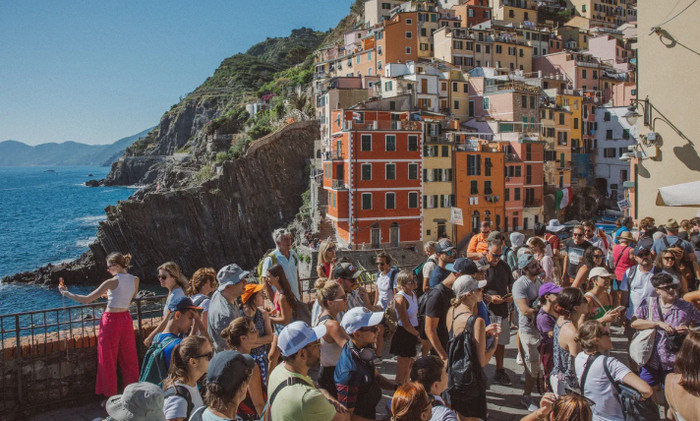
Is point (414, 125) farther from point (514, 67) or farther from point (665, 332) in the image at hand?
point (665, 332)

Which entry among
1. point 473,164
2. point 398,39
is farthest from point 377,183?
point 398,39

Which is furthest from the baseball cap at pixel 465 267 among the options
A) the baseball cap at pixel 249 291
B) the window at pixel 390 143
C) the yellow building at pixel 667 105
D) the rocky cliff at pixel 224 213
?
the rocky cliff at pixel 224 213

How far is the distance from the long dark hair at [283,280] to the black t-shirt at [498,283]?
2618 mm

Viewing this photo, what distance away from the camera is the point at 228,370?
3.20 m

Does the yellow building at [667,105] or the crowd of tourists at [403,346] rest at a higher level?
the yellow building at [667,105]

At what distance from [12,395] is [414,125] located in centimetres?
3439

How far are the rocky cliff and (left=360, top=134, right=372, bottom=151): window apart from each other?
2150 centimetres

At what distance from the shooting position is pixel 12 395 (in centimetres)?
561

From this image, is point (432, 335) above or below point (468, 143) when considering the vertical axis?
below

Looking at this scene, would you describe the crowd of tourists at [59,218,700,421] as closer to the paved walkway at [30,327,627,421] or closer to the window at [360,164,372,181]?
the paved walkway at [30,327,627,421]

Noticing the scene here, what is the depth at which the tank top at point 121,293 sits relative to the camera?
5.42 meters

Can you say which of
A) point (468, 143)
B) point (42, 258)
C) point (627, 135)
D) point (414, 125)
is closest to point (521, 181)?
point (468, 143)

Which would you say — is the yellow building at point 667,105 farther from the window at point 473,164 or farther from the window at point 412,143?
the window at point 473,164

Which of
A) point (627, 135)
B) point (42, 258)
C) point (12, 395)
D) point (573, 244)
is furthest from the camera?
point (42, 258)
